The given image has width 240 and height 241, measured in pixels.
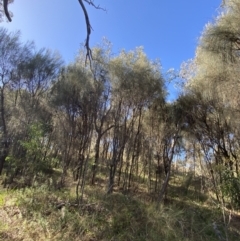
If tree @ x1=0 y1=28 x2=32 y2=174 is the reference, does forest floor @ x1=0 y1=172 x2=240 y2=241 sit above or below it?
below

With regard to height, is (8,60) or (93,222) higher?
(8,60)

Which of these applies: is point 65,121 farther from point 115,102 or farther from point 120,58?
point 120,58

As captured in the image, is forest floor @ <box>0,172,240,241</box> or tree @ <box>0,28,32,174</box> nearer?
forest floor @ <box>0,172,240,241</box>

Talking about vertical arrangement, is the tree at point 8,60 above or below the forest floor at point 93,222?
above

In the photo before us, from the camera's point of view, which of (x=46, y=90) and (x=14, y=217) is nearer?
(x=14, y=217)

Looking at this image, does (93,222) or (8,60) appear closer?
(93,222)

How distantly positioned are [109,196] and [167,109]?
4044 millimetres

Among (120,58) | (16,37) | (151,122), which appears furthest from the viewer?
(16,37)

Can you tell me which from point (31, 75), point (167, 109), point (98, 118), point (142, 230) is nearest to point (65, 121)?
point (98, 118)

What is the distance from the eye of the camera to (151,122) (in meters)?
9.52

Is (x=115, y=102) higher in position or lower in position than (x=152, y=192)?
higher

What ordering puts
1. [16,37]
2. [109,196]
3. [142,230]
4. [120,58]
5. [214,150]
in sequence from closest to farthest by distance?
[142,230] < [109,196] < [120,58] < [214,150] < [16,37]

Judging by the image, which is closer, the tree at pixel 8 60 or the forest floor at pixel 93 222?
the forest floor at pixel 93 222

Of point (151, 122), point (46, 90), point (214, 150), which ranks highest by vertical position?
point (46, 90)
